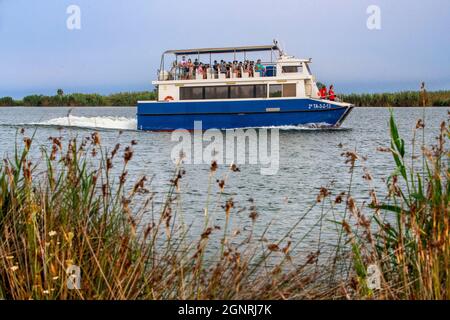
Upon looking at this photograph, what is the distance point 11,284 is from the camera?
4508 millimetres

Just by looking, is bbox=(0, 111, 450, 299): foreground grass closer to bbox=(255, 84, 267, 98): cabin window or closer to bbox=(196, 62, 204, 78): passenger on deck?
bbox=(255, 84, 267, 98): cabin window

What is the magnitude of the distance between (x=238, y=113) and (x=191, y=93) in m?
2.31

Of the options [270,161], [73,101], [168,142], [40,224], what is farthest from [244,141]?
[73,101]

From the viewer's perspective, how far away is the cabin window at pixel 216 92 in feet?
109

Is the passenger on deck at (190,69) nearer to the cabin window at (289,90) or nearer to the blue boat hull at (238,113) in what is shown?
the blue boat hull at (238,113)

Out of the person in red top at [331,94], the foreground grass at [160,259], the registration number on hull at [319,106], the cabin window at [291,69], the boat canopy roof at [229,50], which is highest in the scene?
the boat canopy roof at [229,50]

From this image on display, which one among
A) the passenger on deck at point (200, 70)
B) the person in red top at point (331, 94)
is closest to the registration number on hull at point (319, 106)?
the person in red top at point (331, 94)

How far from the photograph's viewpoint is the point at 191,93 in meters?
33.3

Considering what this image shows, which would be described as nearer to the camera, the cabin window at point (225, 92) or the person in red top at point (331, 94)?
the cabin window at point (225, 92)

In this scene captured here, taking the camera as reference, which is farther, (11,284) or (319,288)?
(319,288)

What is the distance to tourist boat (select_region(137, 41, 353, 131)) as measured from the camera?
32375mm

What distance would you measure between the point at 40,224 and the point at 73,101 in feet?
227

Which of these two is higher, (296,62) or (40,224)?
(296,62)
